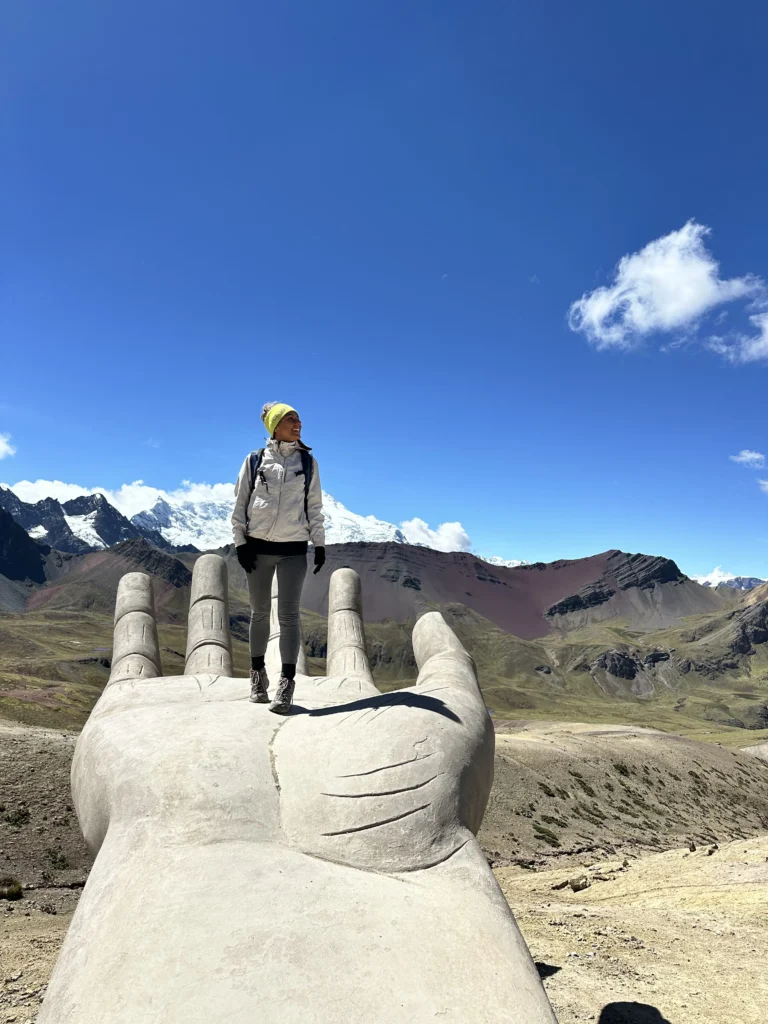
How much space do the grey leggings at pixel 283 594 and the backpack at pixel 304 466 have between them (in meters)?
0.72

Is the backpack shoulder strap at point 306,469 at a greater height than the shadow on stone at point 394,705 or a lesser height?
greater

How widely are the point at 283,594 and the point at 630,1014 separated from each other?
8.79m

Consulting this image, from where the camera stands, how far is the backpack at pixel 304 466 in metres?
8.18

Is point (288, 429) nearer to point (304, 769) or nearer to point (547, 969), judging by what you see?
point (304, 769)

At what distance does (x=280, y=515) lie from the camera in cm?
814

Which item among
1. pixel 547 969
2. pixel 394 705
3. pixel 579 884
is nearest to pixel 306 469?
pixel 394 705

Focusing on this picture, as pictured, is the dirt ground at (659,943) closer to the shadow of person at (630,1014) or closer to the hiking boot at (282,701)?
the shadow of person at (630,1014)

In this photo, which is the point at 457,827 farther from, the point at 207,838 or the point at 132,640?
the point at 132,640

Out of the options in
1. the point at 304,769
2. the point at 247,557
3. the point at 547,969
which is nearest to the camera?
the point at 304,769

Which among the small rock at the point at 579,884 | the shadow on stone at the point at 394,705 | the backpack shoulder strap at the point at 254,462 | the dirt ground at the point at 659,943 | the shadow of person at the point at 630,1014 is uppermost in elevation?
the backpack shoulder strap at the point at 254,462

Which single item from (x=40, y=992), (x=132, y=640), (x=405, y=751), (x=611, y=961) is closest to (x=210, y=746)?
(x=405, y=751)

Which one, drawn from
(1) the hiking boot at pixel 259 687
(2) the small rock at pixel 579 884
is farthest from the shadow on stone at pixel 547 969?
(2) the small rock at pixel 579 884

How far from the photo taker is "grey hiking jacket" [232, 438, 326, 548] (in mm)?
8070

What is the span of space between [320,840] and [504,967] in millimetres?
1922
